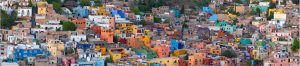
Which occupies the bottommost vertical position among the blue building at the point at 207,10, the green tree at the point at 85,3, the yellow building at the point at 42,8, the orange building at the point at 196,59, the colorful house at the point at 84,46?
the blue building at the point at 207,10

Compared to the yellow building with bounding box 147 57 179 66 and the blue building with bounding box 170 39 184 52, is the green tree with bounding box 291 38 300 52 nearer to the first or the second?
the blue building with bounding box 170 39 184 52

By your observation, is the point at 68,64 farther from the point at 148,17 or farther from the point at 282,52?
the point at 148,17

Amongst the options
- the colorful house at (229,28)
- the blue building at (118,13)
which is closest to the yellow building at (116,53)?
the blue building at (118,13)

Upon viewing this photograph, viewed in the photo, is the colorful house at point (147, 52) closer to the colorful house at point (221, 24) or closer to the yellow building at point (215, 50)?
the yellow building at point (215, 50)

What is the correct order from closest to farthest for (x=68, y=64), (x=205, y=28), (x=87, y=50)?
1. (x=68, y=64)
2. (x=87, y=50)
3. (x=205, y=28)

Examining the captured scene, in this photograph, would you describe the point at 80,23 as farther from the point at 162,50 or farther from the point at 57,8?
the point at 162,50

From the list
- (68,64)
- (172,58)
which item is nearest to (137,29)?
(172,58)

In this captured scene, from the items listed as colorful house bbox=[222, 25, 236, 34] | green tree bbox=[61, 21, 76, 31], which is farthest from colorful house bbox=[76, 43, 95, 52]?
colorful house bbox=[222, 25, 236, 34]
